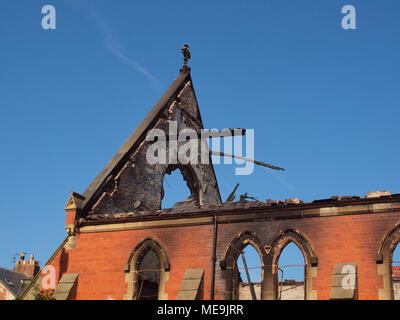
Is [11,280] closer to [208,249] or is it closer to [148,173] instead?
[148,173]

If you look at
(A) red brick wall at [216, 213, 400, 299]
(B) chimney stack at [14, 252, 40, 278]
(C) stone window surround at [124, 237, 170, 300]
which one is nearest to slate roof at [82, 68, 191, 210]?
(C) stone window surround at [124, 237, 170, 300]

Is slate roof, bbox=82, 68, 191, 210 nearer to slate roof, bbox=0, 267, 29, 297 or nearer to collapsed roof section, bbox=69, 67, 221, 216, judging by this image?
collapsed roof section, bbox=69, 67, 221, 216

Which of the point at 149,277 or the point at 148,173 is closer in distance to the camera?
the point at 149,277

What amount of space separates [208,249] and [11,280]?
37949 mm

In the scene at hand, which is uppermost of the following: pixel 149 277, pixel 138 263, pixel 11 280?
pixel 11 280

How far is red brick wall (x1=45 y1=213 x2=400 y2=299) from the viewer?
18.0m

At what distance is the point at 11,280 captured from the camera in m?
53.1

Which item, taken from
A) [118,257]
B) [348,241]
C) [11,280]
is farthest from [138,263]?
[11,280]

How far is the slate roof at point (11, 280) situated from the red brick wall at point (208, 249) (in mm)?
30375

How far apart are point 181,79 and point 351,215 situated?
16.7m

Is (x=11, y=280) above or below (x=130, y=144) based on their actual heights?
below

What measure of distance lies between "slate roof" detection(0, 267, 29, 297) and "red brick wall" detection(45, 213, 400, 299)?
30.4 meters
